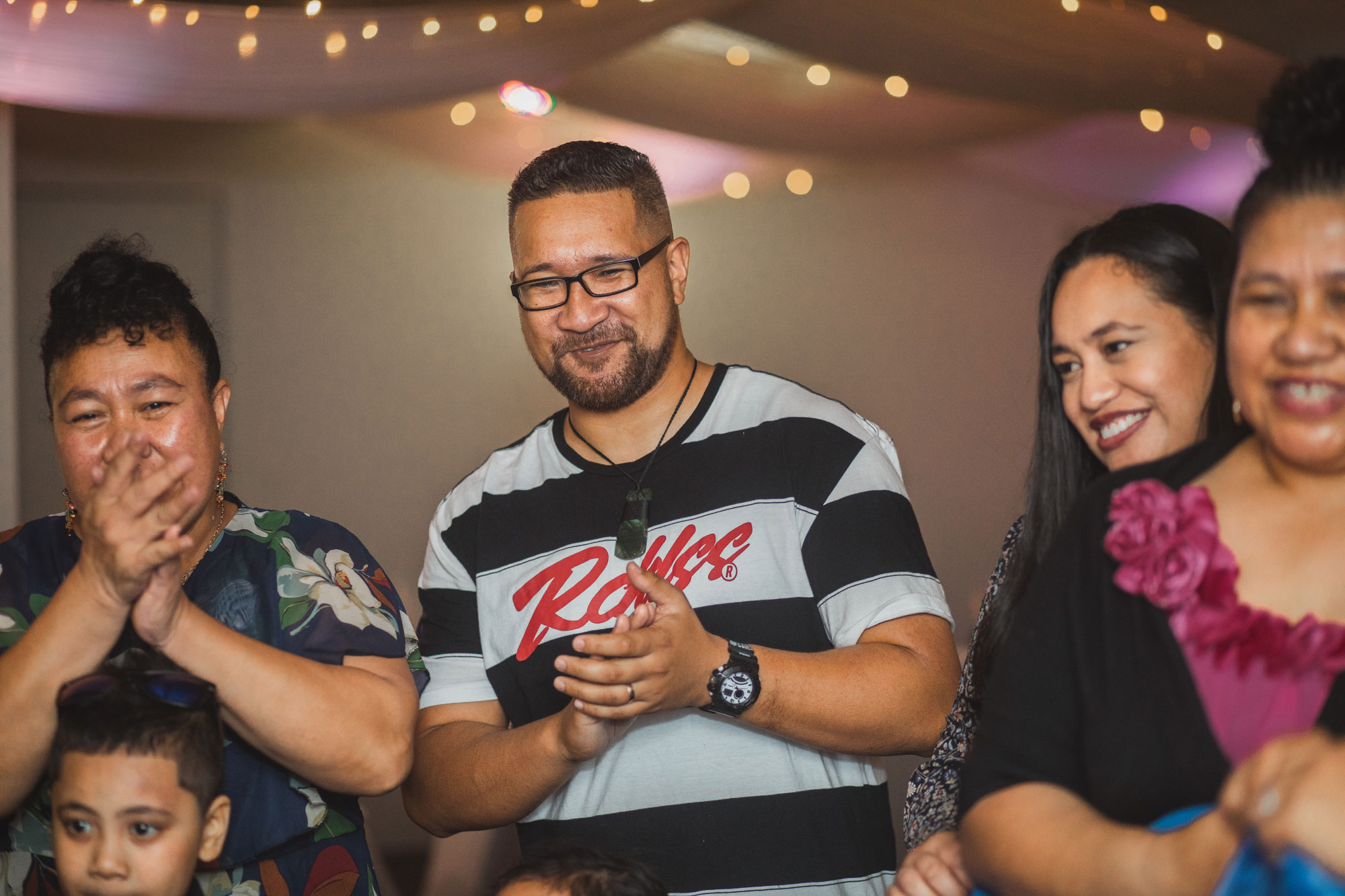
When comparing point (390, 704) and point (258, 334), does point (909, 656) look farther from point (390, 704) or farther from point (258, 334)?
point (258, 334)

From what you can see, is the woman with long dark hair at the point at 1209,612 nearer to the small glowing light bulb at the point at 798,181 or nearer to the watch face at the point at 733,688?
the watch face at the point at 733,688

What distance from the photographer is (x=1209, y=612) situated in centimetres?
103

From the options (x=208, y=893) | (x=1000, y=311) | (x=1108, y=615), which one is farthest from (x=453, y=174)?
(x=1108, y=615)

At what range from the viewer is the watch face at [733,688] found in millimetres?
1582

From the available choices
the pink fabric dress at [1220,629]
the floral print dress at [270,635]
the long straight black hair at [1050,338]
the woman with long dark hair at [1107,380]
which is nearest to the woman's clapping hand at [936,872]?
the woman with long dark hair at [1107,380]

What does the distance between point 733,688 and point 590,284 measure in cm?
68

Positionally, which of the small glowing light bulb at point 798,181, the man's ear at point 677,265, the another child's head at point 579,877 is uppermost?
the small glowing light bulb at point 798,181

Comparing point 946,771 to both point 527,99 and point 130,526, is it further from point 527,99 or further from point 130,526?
point 527,99

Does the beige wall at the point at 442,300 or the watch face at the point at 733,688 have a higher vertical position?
the beige wall at the point at 442,300

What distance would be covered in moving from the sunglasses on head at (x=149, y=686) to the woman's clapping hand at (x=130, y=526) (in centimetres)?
8

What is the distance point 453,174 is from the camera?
165 inches

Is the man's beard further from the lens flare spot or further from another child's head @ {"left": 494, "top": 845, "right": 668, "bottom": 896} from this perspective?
the lens flare spot

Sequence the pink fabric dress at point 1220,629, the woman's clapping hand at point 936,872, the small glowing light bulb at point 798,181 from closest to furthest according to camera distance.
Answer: the pink fabric dress at point 1220,629, the woman's clapping hand at point 936,872, the small glowing light bulb at point 798,181

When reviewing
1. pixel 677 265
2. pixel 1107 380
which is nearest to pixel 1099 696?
pixel 1107 380
